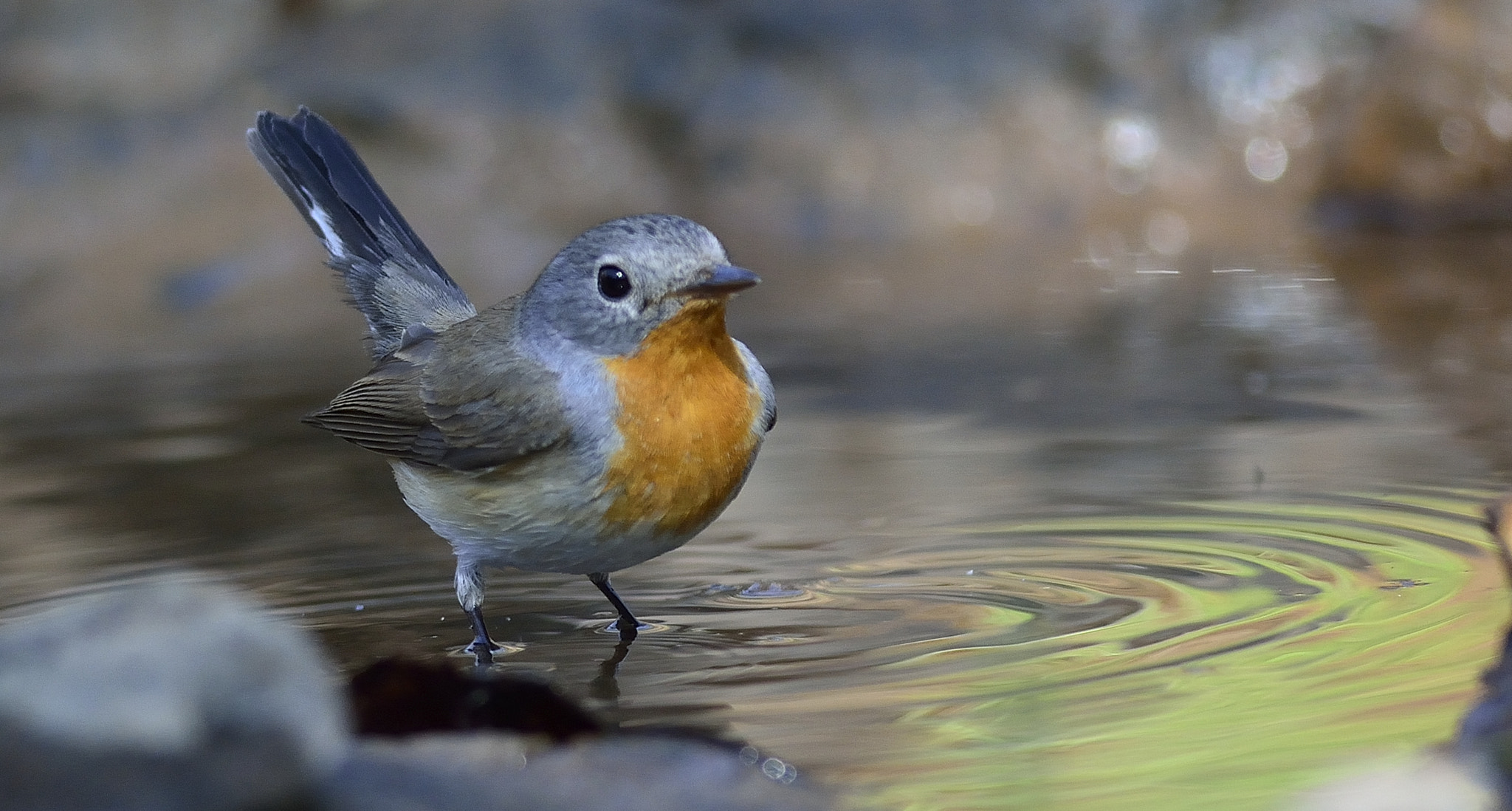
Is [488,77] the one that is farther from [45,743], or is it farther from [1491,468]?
[45,743]

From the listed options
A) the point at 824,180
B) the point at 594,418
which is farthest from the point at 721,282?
the point at 824,180

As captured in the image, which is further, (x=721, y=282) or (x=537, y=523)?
(x=537, y=523)

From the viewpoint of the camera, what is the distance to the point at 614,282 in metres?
3.99

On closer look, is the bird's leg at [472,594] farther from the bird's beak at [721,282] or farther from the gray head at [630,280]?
the bird's beak at [721,282]

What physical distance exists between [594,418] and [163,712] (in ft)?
4.86

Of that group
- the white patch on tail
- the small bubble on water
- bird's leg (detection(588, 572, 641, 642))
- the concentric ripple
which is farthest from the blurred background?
bird's leg (detection(588, 572, 641, 642))

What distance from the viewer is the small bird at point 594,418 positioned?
3.86 meters

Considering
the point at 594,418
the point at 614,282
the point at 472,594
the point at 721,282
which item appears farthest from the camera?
the point at 472,594

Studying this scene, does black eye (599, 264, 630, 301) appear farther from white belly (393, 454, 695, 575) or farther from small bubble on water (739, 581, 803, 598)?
small bubble on water (739, 581, 803, 598)

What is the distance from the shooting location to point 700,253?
3.85 m

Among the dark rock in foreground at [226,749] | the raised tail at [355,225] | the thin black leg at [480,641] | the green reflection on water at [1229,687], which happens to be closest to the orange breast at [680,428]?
the thin black leg at [480,641]

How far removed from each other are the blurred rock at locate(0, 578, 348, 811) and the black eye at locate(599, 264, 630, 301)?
4.73 feet

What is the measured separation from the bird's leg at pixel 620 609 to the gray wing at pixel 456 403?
0.40m

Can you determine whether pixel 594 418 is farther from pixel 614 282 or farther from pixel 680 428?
pixel 614 282
